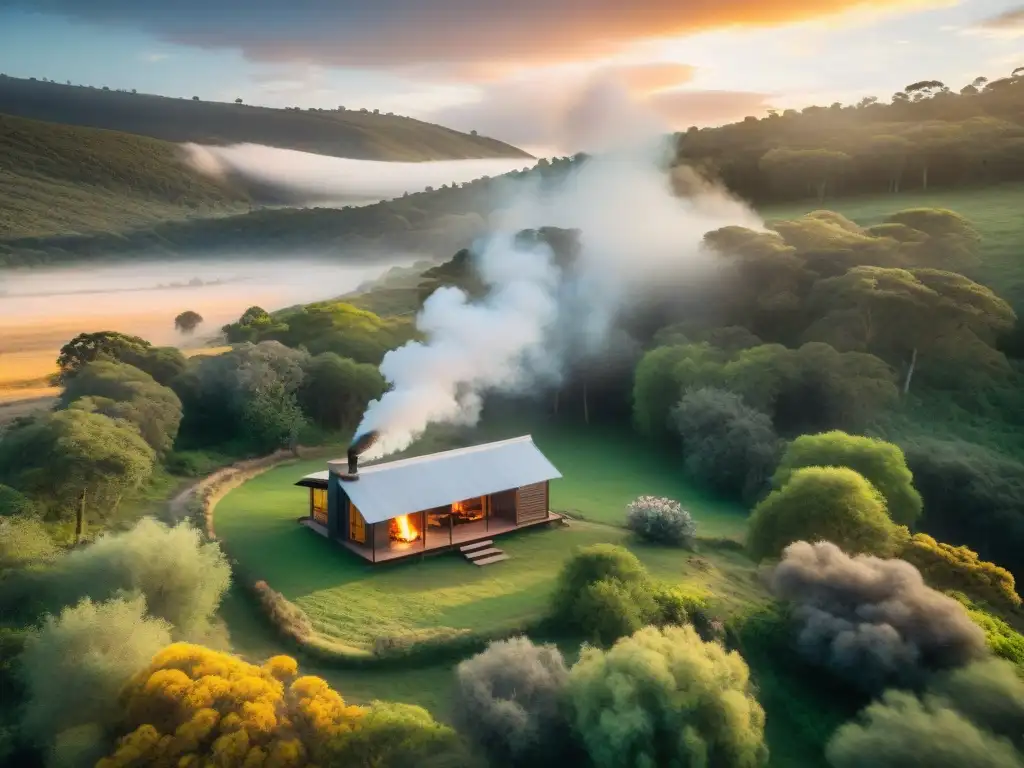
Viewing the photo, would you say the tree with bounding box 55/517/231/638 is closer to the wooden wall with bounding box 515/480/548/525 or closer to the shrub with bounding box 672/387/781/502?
the wooden wall with bounding box 515/480/548/525

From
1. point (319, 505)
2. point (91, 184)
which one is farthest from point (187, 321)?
point (319, 505)

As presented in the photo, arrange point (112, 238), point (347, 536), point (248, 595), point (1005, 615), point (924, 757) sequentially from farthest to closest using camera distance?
1. point (112, 238)
2. point (347, 536)
3. point (1005, 615)
4. point (248, 595)
5. point (924, 757)

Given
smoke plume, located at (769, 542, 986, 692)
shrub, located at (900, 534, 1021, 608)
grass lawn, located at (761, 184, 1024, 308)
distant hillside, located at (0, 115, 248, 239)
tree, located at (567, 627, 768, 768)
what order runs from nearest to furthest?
tree, located at (567, 627, 768, 768)
smoke plume, located at (769, 542, 986, 692)
shrub, located at (900, 534, 1021, 608)
distant hillside, located at (0, 115, 248, 239)
grass lawn, located at (761, 184, 1024, 308)

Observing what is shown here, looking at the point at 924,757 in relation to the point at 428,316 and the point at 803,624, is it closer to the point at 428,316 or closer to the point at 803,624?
the point at 803,624

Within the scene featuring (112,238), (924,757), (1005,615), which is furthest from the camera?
(112,238)

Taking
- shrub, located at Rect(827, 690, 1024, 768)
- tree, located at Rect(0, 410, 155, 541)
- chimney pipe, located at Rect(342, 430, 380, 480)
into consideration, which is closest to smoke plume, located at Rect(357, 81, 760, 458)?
chimney pipe, located at Rect(342, 430, 380, 480)

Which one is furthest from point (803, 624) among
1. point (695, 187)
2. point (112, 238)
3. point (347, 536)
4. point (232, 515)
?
point (695, 187)
